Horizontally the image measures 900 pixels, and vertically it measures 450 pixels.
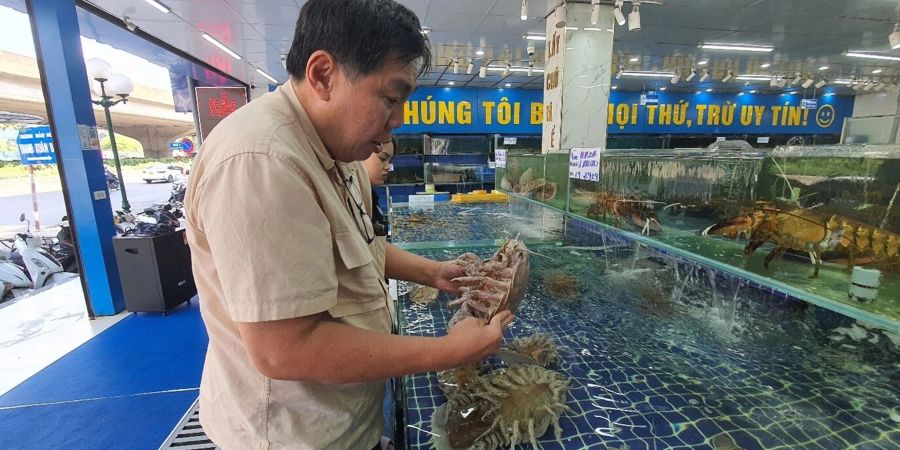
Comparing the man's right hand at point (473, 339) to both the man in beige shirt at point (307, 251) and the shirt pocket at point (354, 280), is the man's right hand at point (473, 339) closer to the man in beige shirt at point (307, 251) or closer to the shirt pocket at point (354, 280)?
the man in beige shirt at point (307, 251)

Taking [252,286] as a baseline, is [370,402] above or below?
below

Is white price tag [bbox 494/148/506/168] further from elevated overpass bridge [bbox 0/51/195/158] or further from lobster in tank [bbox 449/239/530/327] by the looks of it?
elevated overpass bridge [bbox 0/51/195/158]

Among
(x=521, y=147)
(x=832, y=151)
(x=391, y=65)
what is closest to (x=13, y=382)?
(x=391, y=65)

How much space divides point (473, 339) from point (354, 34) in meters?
0.72

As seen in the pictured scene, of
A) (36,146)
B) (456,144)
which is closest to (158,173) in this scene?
(36,146)

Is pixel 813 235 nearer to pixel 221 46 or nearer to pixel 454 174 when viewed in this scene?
pixel 221 46

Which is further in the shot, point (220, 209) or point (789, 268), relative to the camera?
point (789, 268)

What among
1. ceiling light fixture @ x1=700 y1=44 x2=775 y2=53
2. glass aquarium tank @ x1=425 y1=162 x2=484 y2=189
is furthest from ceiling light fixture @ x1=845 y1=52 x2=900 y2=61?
glass aquarium tank @ x1=425 y1=162 x2=484 y2=189

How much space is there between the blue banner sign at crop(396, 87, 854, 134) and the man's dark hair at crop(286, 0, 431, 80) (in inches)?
401

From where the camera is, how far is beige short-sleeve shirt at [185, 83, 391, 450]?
2.22 feet

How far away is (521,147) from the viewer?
1151 cm

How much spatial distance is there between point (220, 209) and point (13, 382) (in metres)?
4.09

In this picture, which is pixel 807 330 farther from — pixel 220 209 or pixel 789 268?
pixel 220 209

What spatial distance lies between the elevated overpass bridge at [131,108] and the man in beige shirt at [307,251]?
17.2 feet
